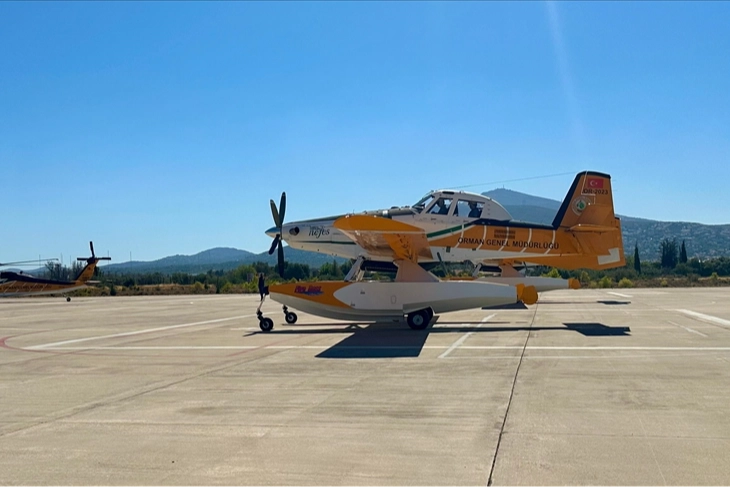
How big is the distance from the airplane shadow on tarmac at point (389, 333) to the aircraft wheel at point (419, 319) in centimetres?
17

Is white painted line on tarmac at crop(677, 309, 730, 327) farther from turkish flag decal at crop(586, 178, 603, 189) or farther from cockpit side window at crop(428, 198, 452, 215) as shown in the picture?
cockpit side window at crop(428, 198, 452, 215)

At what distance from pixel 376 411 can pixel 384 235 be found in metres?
8.31

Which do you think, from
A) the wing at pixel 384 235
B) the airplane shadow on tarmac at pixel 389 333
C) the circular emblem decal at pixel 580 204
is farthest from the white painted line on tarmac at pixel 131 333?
the circular emblem decal at pixel 580 204

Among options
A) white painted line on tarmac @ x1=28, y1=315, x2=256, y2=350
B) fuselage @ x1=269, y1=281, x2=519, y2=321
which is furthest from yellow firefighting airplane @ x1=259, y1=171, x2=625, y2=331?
white painted line on tarmac @ x1=28, y1=315, x2=256, y2=350

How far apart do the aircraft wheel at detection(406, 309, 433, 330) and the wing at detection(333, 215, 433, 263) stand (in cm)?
134

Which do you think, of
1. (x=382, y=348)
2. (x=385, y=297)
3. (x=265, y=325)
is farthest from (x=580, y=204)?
(x=382, y=348)

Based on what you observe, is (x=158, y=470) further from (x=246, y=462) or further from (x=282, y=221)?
(x=282, y=221)

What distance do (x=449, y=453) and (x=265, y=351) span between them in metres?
7.47

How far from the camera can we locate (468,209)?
794 inches

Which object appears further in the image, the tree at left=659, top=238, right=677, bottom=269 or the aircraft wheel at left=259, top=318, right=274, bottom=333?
the tree at left=659, top=238, right=677, bottom=269

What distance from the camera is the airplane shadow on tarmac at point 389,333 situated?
11828 mm

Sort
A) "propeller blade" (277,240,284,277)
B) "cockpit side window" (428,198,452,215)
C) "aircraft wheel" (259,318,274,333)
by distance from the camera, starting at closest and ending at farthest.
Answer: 1. "aircraft wheel" (259,318,274,333)
2. "propeller blade" (277,240,284,277)
3. "cockpit side window" (428,198,452,215)

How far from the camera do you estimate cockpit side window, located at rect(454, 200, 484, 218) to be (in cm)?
1991

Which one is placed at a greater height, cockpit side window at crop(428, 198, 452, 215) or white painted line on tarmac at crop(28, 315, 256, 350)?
cockpit side window at crop(428, 198, 452, 215)
